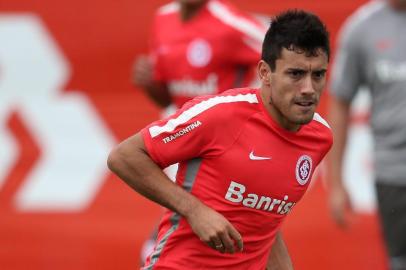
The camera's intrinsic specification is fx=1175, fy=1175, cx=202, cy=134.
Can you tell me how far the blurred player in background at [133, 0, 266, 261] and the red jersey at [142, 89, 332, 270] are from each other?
2.16m

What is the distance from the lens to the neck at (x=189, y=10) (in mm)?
6723

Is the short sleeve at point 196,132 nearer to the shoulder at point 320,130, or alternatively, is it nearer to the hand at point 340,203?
the shoulder at point 320,130

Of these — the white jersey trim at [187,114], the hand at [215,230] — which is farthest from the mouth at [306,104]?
the hand at [215,230]

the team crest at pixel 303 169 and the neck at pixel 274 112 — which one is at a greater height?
the neck at pixel 274 112

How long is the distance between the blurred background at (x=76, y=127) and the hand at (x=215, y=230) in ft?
11.9

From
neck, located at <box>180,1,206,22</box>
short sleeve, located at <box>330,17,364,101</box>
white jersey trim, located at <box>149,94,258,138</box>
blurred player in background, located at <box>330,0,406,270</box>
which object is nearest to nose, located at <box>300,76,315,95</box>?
white jersey trim, located at <box>149,94,258,138</box>

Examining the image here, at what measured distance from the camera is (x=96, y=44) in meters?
8.42

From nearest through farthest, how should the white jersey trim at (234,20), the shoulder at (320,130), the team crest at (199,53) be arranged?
the shoulder at (320,130), the white jersey trim at (234,20), the team crest at (199,53)

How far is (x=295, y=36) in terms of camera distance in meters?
4.07

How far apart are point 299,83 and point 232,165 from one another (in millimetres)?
384

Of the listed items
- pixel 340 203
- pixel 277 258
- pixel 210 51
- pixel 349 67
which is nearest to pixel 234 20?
pixel 210 51

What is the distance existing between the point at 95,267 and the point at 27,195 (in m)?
0.94

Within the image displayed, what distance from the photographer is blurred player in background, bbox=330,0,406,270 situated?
604 cm

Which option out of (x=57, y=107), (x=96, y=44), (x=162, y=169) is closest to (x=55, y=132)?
(x=57, y=107)
